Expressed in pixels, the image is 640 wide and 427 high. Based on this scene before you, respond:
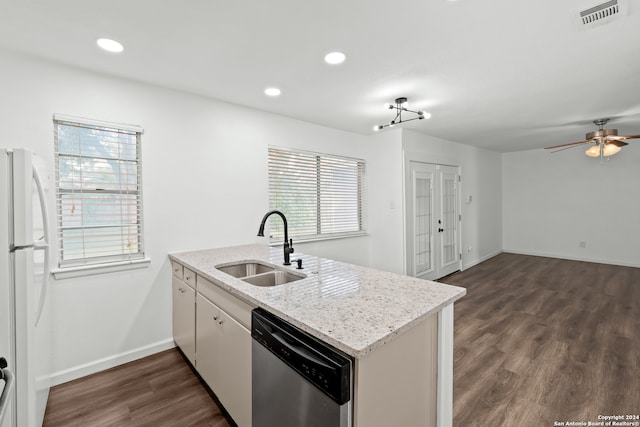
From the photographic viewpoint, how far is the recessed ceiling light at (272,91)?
267cm

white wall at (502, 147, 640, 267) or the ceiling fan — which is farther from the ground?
the ceiling fan

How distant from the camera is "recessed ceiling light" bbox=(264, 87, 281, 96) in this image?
267cm

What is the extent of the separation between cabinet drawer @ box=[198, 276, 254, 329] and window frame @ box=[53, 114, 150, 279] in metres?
0.86

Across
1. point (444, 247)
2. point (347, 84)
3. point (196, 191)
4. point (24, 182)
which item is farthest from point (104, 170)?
point (444, 247)

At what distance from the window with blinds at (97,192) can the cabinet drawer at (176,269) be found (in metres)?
0.27

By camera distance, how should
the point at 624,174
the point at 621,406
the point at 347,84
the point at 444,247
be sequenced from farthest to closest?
the point at 624,174, the point at 444,247, the point at 347,84, the point at 621,406

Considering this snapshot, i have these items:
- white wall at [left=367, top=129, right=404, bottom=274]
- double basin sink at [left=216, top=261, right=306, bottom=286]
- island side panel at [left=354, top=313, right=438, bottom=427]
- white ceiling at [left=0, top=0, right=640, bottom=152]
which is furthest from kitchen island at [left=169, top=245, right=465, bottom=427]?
white wall at [left=367, top=129, right=404, bottom=274]

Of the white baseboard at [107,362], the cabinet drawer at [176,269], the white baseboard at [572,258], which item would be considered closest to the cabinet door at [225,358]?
the cabinet drawer at [176,269]

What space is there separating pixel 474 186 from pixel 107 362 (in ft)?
21.0

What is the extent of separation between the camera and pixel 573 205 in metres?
6.02

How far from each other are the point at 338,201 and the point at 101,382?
127 inches

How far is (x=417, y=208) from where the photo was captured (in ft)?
14.7

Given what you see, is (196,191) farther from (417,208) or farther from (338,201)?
(417,208)

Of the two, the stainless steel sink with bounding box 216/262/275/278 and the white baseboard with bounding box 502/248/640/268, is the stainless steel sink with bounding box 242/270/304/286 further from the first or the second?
the white baseboard with bounding box 502/248/640/268
